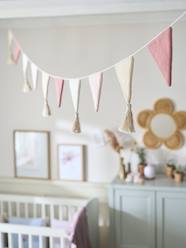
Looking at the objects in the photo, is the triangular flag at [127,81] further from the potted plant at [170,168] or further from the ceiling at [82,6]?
the potted plant at [170,168]

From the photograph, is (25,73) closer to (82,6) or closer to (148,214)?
(82,6)

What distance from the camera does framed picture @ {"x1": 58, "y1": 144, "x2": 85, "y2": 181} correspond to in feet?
14.4

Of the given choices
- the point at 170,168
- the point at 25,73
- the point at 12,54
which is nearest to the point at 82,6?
the point at 25,73

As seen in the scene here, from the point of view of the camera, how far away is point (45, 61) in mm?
4387

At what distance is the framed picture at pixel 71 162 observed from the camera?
14.4 feet

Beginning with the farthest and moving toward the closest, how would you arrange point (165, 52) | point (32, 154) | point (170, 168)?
point (32, 154)
point (170, 168)
point (165, 52)

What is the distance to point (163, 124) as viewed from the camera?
4.21 metres

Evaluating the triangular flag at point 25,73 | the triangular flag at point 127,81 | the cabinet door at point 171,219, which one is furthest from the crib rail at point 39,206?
the triangular flag at point 127,81

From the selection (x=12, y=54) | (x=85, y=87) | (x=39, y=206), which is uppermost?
(x=12, y=54)

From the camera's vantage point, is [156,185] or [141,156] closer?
[156,185]

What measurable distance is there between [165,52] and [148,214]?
6.08 feet

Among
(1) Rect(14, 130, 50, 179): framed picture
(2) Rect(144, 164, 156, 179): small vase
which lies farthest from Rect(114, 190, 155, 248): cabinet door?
(1) Rect(14, 130, 50, 179): framed picture

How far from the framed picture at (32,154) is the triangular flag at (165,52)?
6.94ft

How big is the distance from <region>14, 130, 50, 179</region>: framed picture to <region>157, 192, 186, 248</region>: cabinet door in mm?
1232
